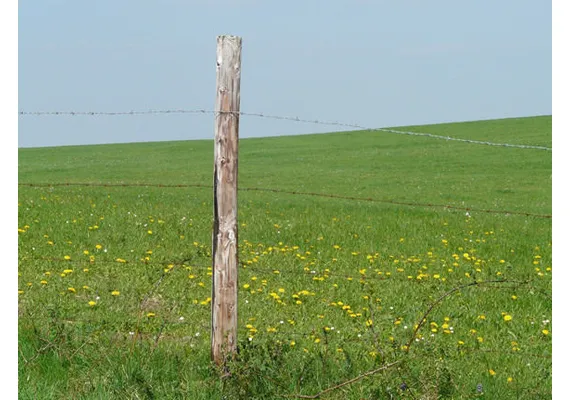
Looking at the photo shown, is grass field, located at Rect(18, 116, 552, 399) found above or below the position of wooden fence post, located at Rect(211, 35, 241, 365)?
below

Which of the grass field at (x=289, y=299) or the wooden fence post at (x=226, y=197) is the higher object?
the wooden fence post at (x=226, y=197)

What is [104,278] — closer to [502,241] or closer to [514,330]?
[514,330]

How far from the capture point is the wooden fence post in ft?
18.6

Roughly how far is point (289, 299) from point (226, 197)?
3.63 metres

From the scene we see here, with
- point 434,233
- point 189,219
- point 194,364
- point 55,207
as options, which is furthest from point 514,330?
point 55,207

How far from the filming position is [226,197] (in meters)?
5.68

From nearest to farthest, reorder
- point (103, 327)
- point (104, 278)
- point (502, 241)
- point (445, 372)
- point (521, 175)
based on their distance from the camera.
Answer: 1. point (445, 372)
2. point (103, 327)
3. point (104, 278)
4. point (502, 241)
5. point (521, 175)

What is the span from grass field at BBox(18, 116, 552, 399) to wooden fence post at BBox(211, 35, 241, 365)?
0.88ft

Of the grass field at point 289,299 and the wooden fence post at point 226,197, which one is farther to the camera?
the wooden fence post at point 226,197

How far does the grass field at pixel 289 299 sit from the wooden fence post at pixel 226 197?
0.27 m

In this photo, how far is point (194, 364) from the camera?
5.89m

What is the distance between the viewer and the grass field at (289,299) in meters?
5.53

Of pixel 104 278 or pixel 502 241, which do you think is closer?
pixel 104 278
